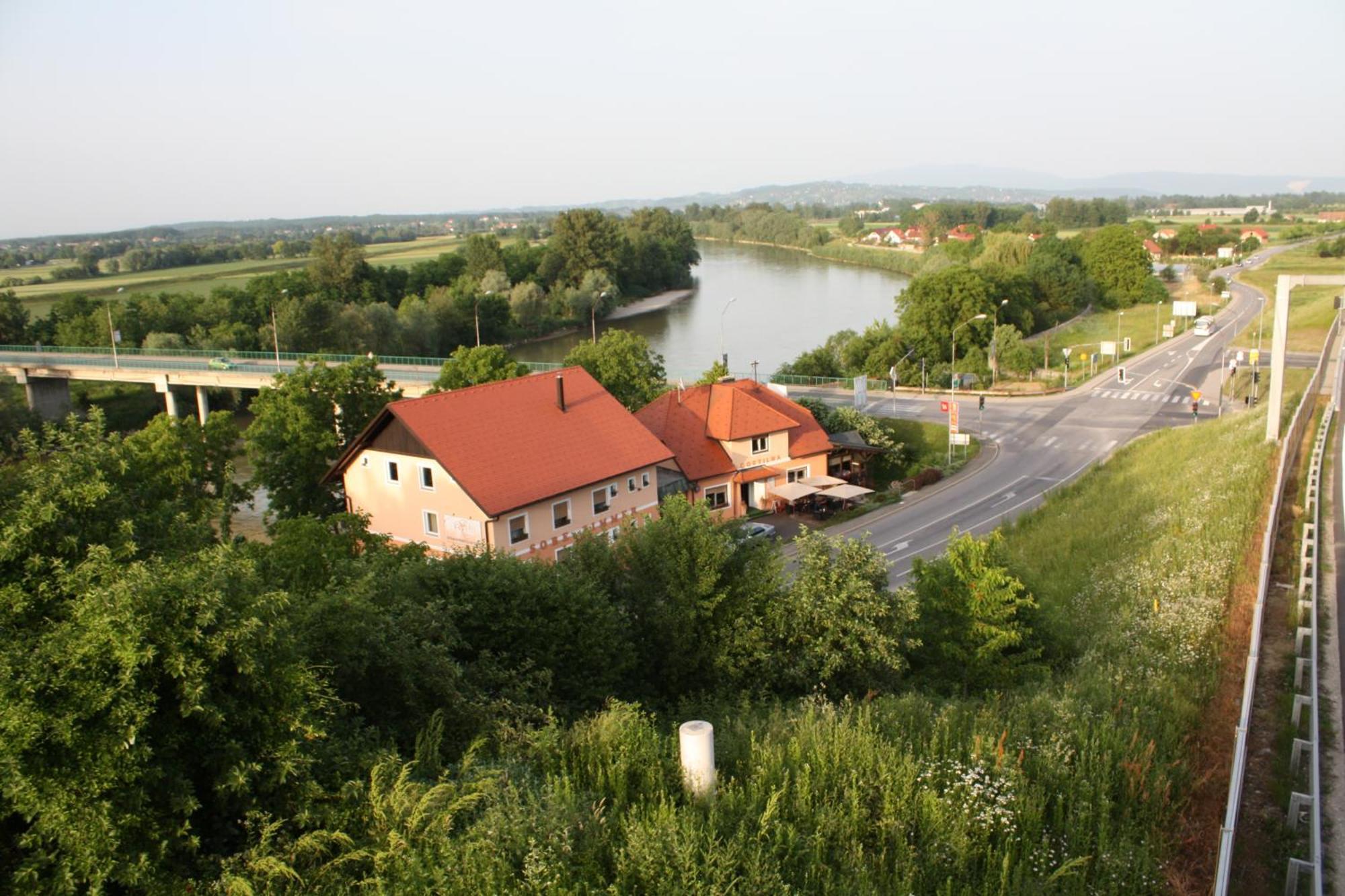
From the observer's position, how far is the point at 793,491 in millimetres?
29219

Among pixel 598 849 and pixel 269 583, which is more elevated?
pixel 269 583

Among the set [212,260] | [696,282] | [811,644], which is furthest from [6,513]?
[212,260]

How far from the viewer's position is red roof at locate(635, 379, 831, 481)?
29.2 m

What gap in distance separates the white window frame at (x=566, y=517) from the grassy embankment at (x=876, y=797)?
504 inches

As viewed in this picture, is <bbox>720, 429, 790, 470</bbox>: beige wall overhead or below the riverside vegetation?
below

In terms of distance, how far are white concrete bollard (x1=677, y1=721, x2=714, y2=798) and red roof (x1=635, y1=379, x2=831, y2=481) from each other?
69.8ft

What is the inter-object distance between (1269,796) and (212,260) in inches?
6003

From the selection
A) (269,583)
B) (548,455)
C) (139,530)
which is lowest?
(548,455)

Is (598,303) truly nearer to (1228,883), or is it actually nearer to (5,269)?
(1228,883)

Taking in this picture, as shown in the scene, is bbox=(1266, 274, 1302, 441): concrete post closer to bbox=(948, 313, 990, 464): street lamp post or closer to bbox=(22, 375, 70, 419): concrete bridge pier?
bbox=(948, 313, 990, 464): street lamp post

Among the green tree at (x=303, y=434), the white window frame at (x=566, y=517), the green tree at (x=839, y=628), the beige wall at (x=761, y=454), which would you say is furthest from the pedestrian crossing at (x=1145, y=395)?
the green tree at (x=839, y=628)

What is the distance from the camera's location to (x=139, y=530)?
311 inches

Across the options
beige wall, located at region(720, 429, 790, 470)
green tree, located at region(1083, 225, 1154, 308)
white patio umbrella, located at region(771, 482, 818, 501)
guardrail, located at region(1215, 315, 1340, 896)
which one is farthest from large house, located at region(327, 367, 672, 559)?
green tree, located at region(1083, 225, 1154, 308)

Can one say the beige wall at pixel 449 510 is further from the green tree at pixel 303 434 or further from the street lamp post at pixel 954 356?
the street lamp post at pixel 954 356
